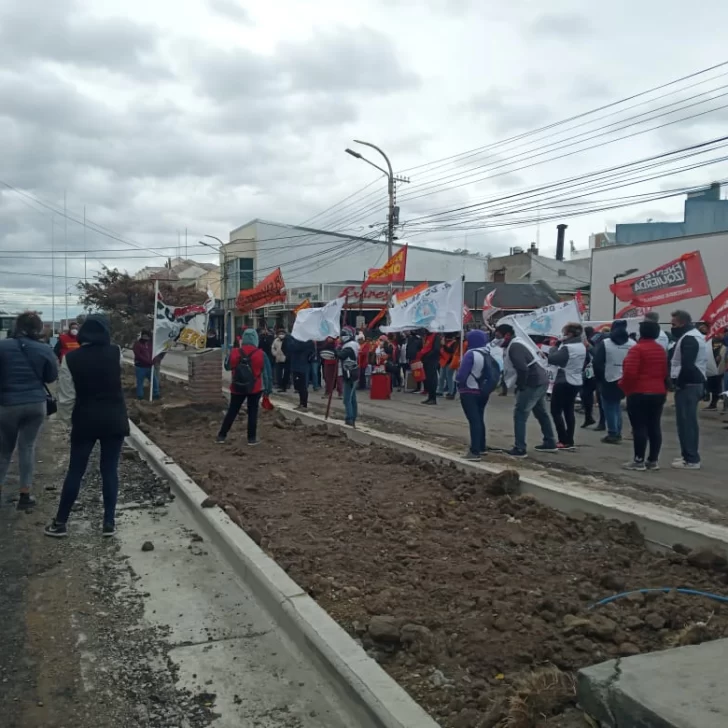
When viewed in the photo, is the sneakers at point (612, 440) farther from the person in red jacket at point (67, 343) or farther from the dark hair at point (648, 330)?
the person in red jacket at point (67, 343)

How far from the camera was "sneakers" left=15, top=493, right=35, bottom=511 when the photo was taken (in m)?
7.04

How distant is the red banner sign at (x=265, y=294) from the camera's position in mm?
19125

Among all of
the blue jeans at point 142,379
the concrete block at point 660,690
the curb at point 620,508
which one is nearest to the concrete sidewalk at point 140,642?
the concrete block at point 660,690

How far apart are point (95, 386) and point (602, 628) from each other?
14.1 ft

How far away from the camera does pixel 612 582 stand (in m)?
4.79

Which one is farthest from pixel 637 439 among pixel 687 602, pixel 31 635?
pixel 31 635

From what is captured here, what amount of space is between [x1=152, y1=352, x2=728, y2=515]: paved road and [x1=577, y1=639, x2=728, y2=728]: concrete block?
3.88 metres

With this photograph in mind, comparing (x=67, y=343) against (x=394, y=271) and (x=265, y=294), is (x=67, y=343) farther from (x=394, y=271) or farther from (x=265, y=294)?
(x=394, y=271)

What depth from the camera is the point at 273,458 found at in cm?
949

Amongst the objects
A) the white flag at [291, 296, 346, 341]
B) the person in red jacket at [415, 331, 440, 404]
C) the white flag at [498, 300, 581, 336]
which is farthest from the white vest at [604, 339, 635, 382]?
the person in red jacket at [415, 331, 440, 404]

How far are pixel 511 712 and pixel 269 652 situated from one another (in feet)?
5.12

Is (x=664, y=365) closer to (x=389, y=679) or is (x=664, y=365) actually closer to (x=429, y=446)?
(x=429, y=446)

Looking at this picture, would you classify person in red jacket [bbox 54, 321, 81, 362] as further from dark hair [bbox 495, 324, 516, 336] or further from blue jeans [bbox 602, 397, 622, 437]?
blue jeans [bbox 602, 397, 622, 437]

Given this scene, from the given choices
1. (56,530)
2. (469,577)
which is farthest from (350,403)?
(469,577)
